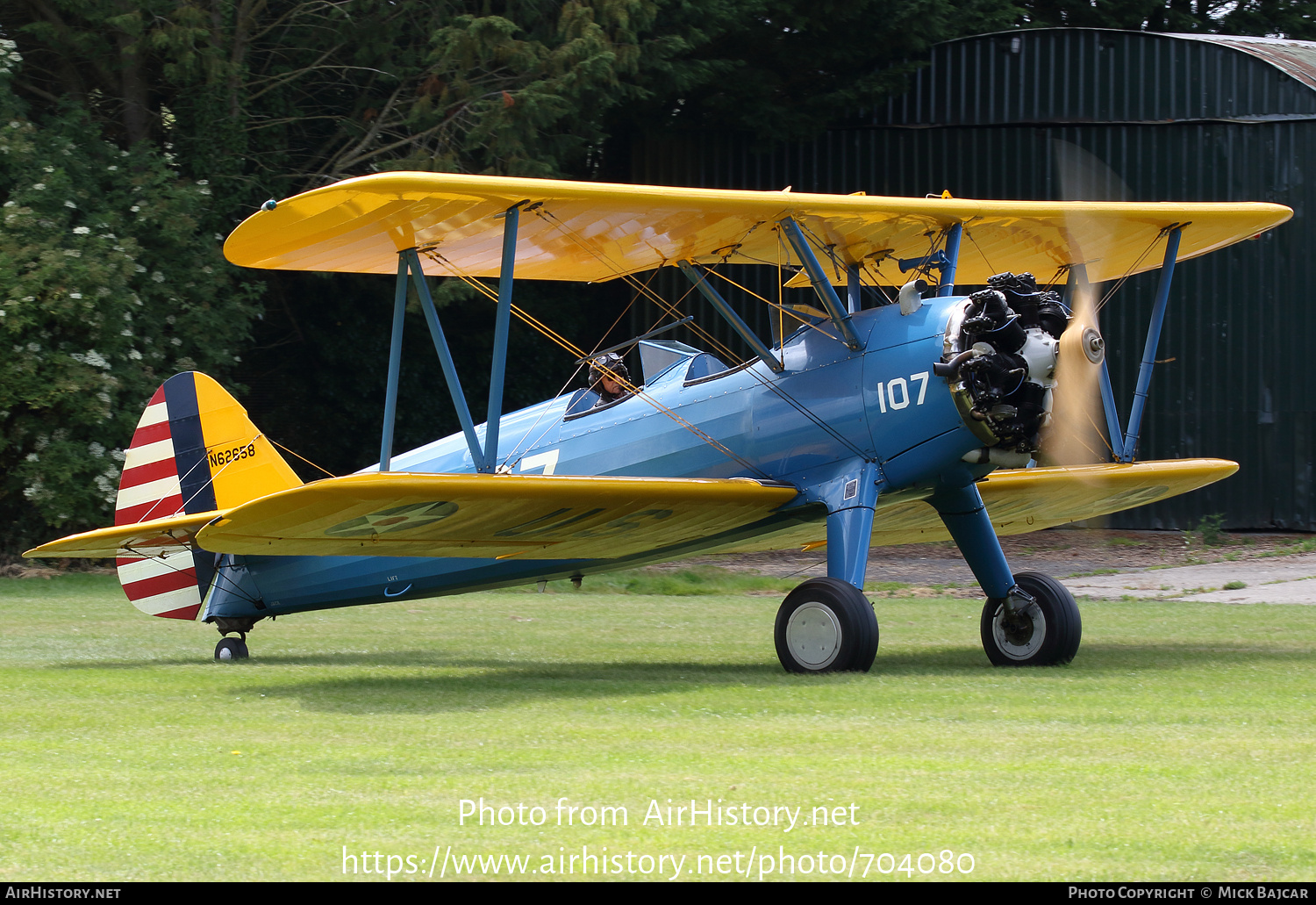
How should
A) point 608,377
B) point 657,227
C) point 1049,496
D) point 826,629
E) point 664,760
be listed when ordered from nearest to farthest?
point 664,760, point 826,629, point 657,227, point 608,377, point 1049,496

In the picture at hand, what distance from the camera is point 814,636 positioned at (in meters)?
8.09

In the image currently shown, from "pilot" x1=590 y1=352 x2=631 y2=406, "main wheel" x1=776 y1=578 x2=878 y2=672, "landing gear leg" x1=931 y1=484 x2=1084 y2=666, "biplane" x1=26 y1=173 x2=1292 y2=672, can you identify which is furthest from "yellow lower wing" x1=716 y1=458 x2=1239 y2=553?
"pilot" x1=590 y1=352 x2=631 y2=406

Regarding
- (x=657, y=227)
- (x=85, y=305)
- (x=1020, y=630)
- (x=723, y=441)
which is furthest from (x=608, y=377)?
(x=85, y=305)

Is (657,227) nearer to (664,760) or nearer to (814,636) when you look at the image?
(814,636)

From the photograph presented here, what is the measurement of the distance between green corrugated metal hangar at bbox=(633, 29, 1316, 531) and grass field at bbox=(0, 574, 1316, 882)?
1116 centimetres

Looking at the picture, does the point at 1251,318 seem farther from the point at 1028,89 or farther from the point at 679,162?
the point at 679,162

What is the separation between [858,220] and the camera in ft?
29.4

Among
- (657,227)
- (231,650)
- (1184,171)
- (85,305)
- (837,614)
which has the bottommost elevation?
(231,650)

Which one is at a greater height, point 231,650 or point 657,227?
point 657,227

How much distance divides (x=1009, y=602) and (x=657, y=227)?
3247 millimetres

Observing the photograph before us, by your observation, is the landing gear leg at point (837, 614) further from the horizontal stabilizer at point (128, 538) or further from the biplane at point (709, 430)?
the horizontal stabilizer at point (128, 538)

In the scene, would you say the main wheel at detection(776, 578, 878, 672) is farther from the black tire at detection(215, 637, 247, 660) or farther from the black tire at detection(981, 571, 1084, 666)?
the black tire at detection(215, 637, 247, 660)

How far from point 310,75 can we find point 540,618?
39.4ft

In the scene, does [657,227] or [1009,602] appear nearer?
[657,227]
